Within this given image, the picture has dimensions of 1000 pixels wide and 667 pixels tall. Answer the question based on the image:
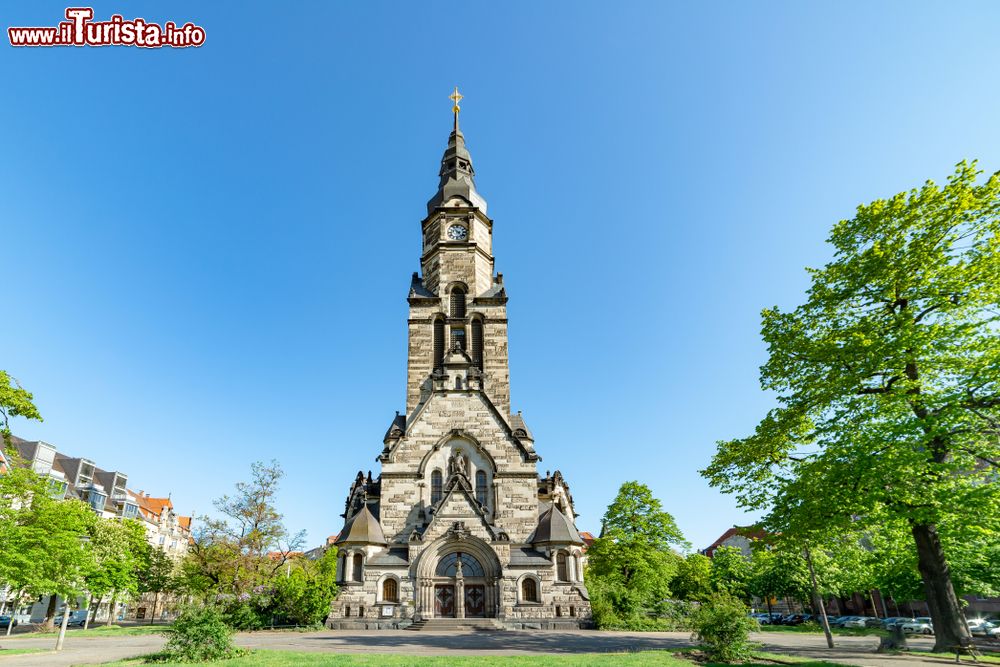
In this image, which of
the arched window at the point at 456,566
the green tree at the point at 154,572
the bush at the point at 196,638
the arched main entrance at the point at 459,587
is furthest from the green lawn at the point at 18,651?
the green tree at the point at 154,572

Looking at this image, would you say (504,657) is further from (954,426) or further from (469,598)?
(469,598)

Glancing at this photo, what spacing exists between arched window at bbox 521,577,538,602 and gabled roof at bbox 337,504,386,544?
8.41 metres

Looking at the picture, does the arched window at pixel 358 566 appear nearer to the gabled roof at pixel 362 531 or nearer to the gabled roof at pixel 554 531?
the gabled roof at pixel 362 531

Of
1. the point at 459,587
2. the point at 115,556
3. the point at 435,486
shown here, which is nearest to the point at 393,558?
the point at 459,587

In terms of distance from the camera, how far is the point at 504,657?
15.2m

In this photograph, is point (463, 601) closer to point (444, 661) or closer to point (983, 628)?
point (444, 661)

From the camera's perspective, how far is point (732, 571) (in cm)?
5038

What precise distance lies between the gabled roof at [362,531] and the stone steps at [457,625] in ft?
17.0

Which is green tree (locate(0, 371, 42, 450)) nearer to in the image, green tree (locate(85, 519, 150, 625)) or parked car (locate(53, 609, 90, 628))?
green tree (locate(85, 519, 150, 625))

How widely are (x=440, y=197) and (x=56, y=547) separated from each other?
1344 inches

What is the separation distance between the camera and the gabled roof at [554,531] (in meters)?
30.9

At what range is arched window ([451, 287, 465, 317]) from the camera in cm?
4122

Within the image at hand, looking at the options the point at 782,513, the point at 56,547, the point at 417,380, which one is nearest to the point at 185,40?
the point at 56,547

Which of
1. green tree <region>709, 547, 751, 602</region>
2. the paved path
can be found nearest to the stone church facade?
the paved path
